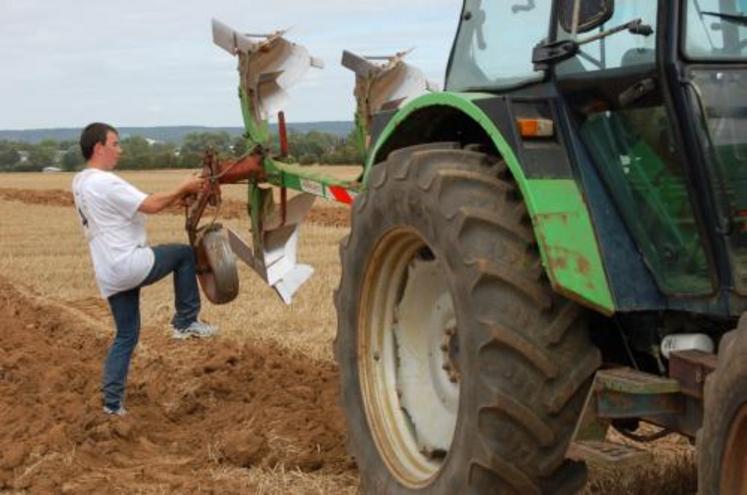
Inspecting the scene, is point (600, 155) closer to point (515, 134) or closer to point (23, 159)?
point (515, 134)

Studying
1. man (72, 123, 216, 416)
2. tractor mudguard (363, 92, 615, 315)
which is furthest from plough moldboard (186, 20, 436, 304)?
tractor mudguard (363, 92, 615, 315)

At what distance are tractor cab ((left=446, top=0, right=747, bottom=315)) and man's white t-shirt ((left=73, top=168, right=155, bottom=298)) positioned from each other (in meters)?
2.76

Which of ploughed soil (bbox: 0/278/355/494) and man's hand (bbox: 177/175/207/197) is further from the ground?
man's hand (bbox: 177/175/207/197)

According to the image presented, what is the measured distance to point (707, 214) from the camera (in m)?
3.21

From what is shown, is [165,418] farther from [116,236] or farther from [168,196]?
[168,196]

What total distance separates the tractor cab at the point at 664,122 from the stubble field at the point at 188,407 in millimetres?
1324

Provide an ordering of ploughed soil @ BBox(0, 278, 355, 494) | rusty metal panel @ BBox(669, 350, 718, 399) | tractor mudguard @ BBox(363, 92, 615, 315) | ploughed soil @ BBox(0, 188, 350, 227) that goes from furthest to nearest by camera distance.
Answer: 1. ploughed soil @ BBox(0, 188, 350, 227)
2. ploughed soil @ BBox(0, 278, 355, 494)
3. tractor mudguard @ BBox(363, 92, 615, 315)
4. rusty metal panel @ BBox(669, 350, 718, 399)

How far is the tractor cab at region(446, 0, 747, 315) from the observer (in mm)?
3191

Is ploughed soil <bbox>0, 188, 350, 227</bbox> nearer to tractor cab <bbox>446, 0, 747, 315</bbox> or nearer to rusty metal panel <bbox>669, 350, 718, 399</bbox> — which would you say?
tractor cab <bbox>446, 0, 747, 315</bbox>

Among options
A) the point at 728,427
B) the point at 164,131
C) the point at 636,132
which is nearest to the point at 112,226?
the point at 636,132

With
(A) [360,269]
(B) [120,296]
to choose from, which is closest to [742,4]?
(A) [360,269]

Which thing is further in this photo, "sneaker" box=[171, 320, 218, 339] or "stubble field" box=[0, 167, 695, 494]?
"sneaker" box=[171, 320, 218, 339]

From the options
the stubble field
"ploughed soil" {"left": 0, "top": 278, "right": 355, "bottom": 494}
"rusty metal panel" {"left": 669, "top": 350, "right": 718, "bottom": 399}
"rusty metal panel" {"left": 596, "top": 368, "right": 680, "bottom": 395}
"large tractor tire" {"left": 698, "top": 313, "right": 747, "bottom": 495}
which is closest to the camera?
"large tractor tire" {"left": 698, "top": 313, "right": 747, "bottom": 495}

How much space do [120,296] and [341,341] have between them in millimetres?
1978
